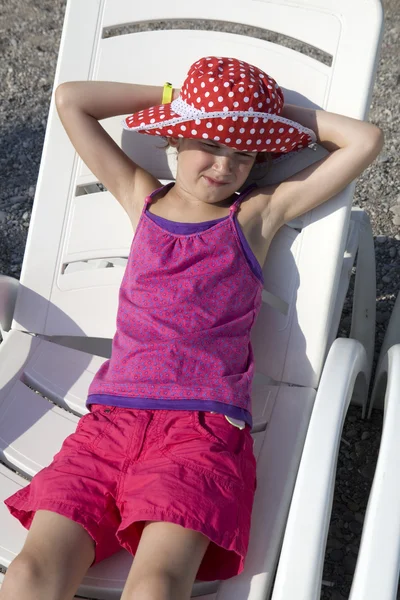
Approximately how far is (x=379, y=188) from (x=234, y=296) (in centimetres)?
187

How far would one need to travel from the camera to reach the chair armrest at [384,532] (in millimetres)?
1340

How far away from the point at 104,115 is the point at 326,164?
2.18 ft

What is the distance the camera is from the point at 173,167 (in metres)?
2.32

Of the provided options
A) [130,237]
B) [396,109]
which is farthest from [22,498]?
[396,109]

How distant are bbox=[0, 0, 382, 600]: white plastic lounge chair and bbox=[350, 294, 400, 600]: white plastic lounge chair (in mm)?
105

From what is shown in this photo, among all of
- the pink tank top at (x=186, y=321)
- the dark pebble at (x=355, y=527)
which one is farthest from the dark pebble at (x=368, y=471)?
the pink tank top at (x=186, y=321)

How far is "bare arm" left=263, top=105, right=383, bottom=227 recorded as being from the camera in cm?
202

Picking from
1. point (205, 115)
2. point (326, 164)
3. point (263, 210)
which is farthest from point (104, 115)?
point (326, 164)

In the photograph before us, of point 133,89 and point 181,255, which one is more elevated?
point 133,89

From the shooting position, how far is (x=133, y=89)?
2.21 metres

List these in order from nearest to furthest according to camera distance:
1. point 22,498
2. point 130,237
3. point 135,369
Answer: point 22,498 < point 135,369 < point 130,237

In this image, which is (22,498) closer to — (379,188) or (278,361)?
(278,361)

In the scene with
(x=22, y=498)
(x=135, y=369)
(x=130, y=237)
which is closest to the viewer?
(x=22, y=498)

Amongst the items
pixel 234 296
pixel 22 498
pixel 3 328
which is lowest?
pixel 22 498
